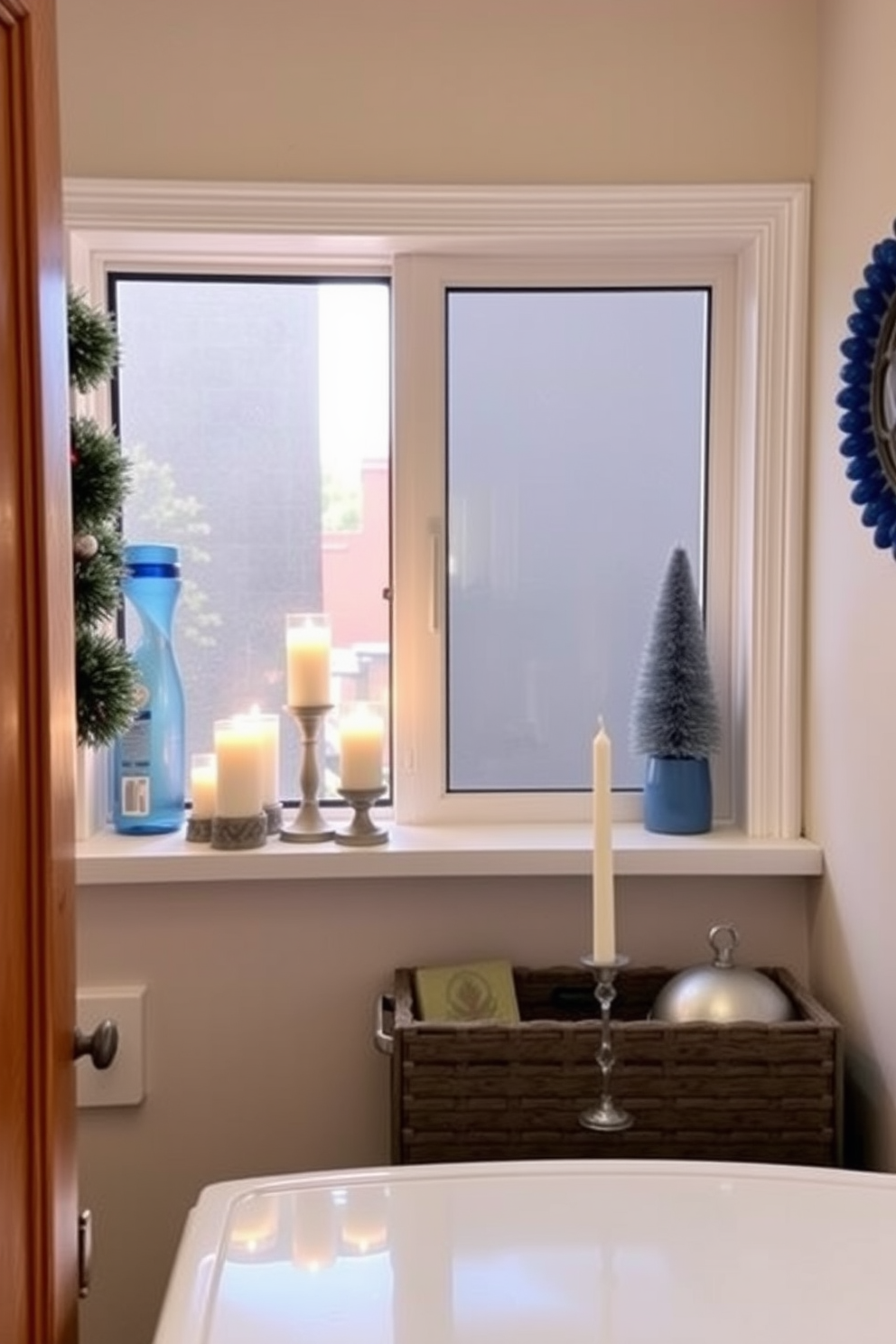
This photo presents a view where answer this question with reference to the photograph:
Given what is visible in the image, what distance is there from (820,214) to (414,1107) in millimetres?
1130

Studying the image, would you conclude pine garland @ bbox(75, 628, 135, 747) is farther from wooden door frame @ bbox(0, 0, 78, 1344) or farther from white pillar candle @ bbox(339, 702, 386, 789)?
white pillar candle @ bbox(339, 702, 386, 789)


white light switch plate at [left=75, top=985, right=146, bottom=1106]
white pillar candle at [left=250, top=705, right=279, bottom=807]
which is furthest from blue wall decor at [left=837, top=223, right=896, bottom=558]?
white light switch plate at [left=75, top=985, right=146, bottom=1106]

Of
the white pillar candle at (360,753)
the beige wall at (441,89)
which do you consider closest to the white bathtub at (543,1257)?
the white pillar candle at (360,753)

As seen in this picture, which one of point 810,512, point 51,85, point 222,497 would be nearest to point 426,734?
point 222,497

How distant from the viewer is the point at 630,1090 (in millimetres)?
1311

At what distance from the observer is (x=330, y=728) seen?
1.68 metres

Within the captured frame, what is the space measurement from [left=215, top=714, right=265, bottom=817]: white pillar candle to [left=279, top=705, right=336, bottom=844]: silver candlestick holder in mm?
65

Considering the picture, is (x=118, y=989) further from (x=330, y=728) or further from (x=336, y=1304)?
(x=336, y=1304)

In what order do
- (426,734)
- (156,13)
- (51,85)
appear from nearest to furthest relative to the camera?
(51,85) < (156,13) < (426,734)

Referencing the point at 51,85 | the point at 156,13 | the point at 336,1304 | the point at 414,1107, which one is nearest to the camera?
the point at 336,1304

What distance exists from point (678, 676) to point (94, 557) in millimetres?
726

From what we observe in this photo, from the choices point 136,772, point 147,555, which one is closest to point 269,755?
point 136,772

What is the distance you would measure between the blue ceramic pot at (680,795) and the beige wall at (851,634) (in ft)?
0.44

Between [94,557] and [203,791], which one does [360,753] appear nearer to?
[203,791]
